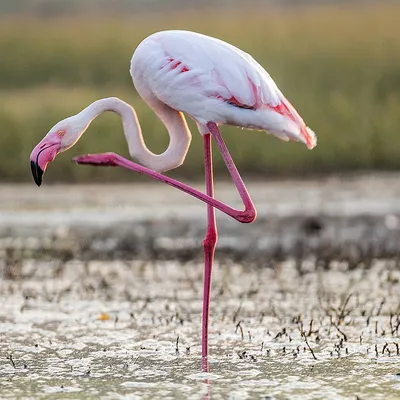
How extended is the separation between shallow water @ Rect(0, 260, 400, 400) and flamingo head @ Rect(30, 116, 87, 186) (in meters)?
1.05

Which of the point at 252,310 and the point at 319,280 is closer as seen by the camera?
the point at 252,310

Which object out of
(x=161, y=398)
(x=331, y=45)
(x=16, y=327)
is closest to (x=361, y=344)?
(x=161, y=398)

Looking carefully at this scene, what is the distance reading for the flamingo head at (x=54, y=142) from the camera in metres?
6.97

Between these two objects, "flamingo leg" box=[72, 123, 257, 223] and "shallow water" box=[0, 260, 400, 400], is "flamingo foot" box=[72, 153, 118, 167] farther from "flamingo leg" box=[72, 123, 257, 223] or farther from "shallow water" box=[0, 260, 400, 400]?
"shallow water" box=[0, 260, 400, 400]

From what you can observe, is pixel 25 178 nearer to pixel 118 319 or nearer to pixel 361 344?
pixel 118 319

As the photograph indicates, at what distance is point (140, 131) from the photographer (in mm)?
7176

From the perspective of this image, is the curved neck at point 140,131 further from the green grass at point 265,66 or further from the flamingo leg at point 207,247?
the green grass at point 265,66

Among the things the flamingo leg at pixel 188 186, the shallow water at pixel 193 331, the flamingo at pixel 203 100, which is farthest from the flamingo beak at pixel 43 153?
the shallow water at pixel 193 331

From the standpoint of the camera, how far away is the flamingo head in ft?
22.9

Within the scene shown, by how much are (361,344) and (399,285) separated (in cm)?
212

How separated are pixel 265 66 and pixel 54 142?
17.4 m

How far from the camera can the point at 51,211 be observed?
14.0 metres

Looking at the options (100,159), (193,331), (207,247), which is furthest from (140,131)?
(193,331)

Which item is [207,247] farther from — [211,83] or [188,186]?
[211,83]
